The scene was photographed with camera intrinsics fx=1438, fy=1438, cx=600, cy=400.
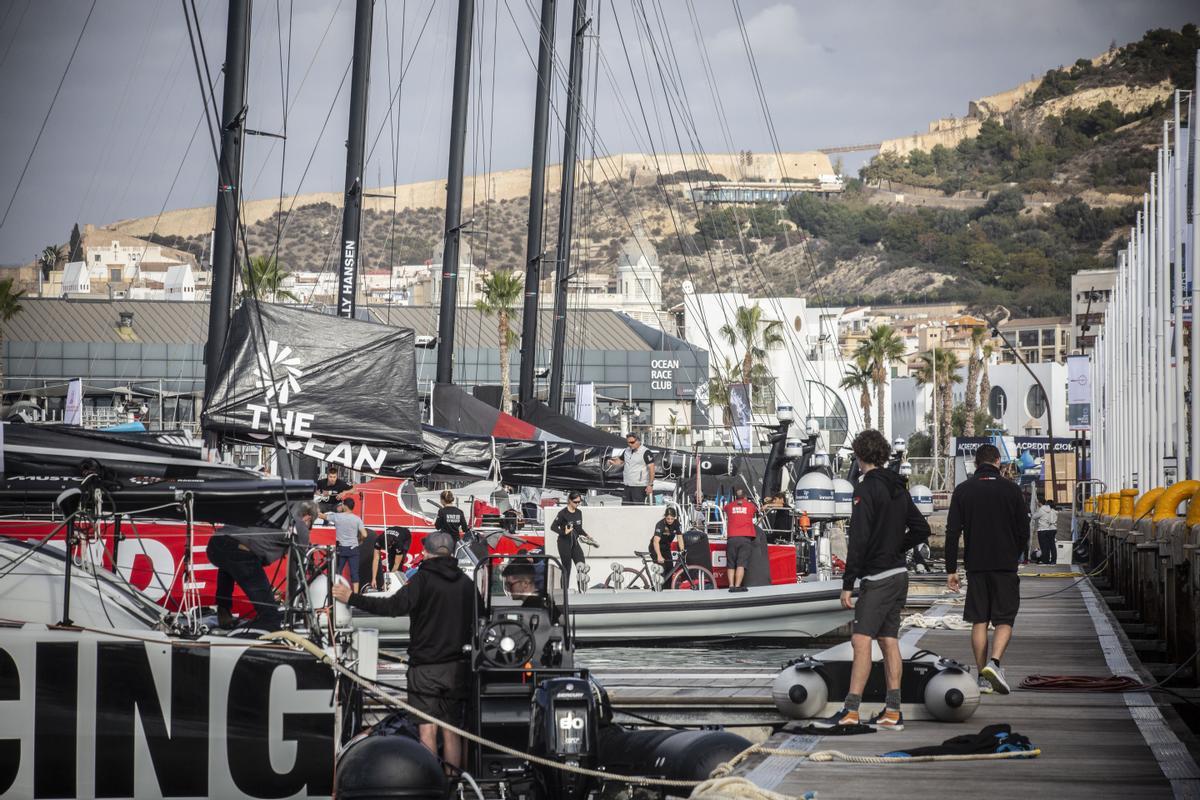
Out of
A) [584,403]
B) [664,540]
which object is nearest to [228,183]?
[664,540]

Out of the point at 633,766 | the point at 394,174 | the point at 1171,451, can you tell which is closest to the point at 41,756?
the point at 633,766

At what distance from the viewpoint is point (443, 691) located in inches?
395

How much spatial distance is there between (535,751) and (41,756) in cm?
322

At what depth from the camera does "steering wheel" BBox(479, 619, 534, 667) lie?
31.9 feet

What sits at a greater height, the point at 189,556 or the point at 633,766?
the point at 189,556

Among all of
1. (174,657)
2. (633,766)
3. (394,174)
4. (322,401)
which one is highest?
(394,174)

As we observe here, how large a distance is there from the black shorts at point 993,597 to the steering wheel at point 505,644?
3.76 m

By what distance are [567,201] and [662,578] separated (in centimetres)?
1348

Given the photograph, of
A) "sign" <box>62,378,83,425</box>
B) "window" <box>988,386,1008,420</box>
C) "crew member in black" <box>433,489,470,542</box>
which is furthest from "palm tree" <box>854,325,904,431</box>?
"crew member in black" <box>433,489,470,542</box>

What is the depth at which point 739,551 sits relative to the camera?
21141mm

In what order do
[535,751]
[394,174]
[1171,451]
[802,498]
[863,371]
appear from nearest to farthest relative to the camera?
[535,751], [802,498], [394,174], [1171,451], [863,371]

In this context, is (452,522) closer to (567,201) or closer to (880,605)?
(880,605)

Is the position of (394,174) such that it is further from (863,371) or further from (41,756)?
(863,371)

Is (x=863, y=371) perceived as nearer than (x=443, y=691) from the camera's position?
No
